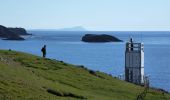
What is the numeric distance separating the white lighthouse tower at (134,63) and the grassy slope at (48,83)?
1367 centimetres

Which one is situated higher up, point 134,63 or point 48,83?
point 48,83

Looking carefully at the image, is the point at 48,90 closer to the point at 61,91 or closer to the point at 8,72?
the point at 61,91

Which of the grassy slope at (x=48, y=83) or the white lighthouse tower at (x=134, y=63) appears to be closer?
the grassy slope at (x=48, y=83)

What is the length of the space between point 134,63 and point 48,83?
2924 centimetres

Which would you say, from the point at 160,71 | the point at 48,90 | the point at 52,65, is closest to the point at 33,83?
the point at 48,90

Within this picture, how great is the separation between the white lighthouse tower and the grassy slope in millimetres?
13669

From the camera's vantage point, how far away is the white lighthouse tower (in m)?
57.7

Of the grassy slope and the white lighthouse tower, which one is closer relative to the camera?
the grassy slope

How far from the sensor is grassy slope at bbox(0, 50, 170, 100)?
24.5 metres

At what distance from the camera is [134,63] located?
193 feet

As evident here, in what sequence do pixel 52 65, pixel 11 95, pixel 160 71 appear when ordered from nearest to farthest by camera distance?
pixel 11 95, pixel 52 65, pixel 160 71

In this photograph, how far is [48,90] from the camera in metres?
27.0

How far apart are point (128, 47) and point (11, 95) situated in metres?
38.1

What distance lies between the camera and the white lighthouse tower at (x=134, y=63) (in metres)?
57.7
